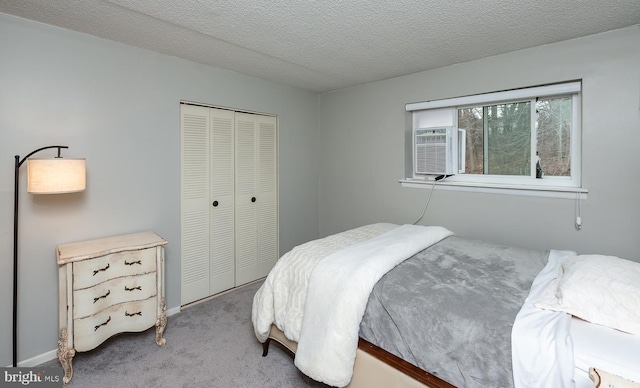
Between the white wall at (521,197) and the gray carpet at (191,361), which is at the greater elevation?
the white wall at (521,197)

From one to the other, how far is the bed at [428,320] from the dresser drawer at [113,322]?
81 cm

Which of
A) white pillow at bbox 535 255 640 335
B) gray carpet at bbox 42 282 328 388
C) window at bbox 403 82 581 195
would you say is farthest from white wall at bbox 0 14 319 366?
white pillow at bbox 535 255 640 335

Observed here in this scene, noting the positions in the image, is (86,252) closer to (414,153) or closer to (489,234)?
(414,153)

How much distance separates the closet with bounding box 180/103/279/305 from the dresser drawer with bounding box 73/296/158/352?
2.23ft

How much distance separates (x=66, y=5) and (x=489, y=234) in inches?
140

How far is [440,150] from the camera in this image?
10.0 ft

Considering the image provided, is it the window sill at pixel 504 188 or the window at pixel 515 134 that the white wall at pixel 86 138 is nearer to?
the window sill at pixel 504 188

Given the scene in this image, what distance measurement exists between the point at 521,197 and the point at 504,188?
0.48 ft

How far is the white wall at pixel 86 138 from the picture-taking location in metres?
2.01

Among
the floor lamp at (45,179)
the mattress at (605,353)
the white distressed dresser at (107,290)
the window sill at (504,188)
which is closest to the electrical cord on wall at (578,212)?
the window sill at (504,188)

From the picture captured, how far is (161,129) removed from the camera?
268cm

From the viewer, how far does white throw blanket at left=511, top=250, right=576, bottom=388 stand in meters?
1.13

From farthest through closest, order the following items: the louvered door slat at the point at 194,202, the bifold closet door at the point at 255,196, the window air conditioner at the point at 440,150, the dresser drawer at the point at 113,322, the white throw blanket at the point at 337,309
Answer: the bifold closet door at the point at 255,196, the window air conditioner at the point at 440,150, the louvered door slat at the point at 194,202, the dresser drawer at the point at 113,322, the white throw blanket at the point at 337,309

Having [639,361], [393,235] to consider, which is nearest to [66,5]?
[393,235]
